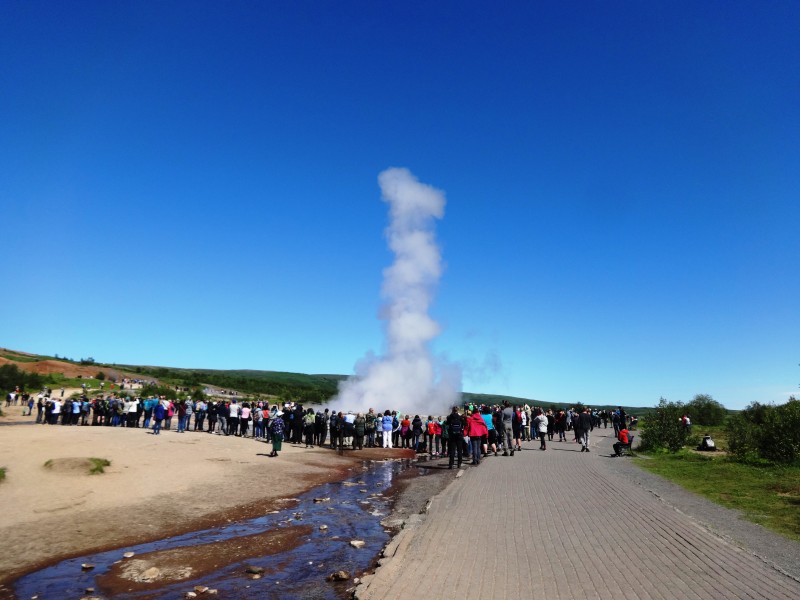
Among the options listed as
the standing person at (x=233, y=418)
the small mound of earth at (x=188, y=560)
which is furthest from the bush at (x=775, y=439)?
the standing person at (x=233, y=418)

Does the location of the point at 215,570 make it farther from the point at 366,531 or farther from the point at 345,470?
the point at 345,470

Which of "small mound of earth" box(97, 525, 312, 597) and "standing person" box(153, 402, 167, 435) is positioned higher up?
"standing person" box(153, 402, 167, 435)

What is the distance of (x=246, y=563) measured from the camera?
807 centimetres

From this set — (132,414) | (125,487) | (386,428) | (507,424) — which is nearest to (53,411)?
(132,414)

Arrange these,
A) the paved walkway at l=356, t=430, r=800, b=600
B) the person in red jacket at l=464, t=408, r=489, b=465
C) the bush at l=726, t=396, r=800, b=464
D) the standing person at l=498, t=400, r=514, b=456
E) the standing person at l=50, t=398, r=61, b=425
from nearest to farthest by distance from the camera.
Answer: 1. the paved walkway at l=356, t=430, r=800, b=600
2. the bush at l=726, t=396, r=800, b=464
3. the person in red jacket at l=464, t=408, r=489, b=465
4. the standing person at l=498, t=400, r=514, b=456
5. the standing person at l=50, t=398, r=61, b=425

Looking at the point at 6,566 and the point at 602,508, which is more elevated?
the point at 602,508

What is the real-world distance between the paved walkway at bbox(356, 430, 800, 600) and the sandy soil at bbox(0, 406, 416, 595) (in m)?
4.94

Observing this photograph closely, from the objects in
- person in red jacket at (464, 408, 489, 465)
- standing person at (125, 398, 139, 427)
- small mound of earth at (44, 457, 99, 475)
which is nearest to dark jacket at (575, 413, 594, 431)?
person in red jacket at (464, 408, 489, 465)

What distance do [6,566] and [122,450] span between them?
10.5 metres

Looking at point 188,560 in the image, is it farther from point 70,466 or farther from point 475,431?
point 475,431

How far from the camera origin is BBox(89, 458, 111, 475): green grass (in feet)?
43.9

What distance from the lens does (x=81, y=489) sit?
12047mm

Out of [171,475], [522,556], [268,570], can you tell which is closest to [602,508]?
[522,556]

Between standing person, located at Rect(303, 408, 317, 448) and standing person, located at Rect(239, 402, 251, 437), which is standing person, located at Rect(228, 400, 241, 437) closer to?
standing person, located at Rect(239, 402, 251, 437)
